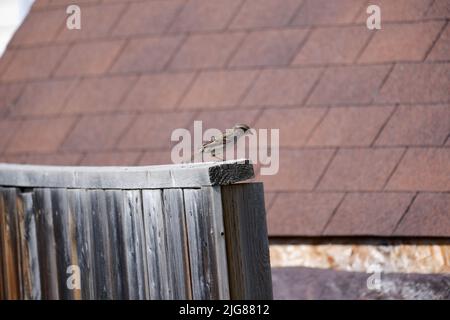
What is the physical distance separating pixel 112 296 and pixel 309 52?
3540 millimetres

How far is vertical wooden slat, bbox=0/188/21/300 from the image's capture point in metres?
6.27

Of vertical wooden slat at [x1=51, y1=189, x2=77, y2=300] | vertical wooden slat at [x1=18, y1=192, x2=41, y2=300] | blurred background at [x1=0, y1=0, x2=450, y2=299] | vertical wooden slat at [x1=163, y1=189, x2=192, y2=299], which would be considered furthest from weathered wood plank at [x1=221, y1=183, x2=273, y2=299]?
blurred background at [x1=0, y1=0, x2=450, y2=299]

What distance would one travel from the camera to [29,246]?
20.4ft

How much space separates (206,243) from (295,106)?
3.35 m

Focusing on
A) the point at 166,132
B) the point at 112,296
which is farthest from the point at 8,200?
the point at 166,132

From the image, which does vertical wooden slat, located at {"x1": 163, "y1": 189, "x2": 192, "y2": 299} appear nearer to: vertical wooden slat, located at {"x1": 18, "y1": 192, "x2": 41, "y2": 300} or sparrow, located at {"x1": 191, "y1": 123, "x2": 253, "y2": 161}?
sparrow, located at {"x1": 191, "y1": 123, "x2": 253, "y2": 161}

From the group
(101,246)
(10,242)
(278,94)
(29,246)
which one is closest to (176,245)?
(101,246)

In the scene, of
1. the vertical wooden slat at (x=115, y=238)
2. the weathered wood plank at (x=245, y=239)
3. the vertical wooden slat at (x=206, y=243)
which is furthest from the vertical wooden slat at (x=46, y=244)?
the weathered wood plank at (x=245, y=239)

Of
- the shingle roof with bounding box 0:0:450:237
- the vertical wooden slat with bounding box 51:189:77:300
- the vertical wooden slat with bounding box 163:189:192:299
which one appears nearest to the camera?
the vertical wooden slat with bounding box 163:189:192:299

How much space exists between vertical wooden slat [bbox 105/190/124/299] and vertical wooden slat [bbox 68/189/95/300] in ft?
0.62

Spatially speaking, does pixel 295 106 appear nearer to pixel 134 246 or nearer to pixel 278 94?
pixel 278 94

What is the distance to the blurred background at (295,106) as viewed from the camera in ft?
23.6

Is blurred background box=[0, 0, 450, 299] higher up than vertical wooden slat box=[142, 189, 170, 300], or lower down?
higher up

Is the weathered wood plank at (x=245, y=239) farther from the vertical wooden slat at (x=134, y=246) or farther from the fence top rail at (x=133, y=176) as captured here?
the vertical wooden slat at (x=134, y=246)
